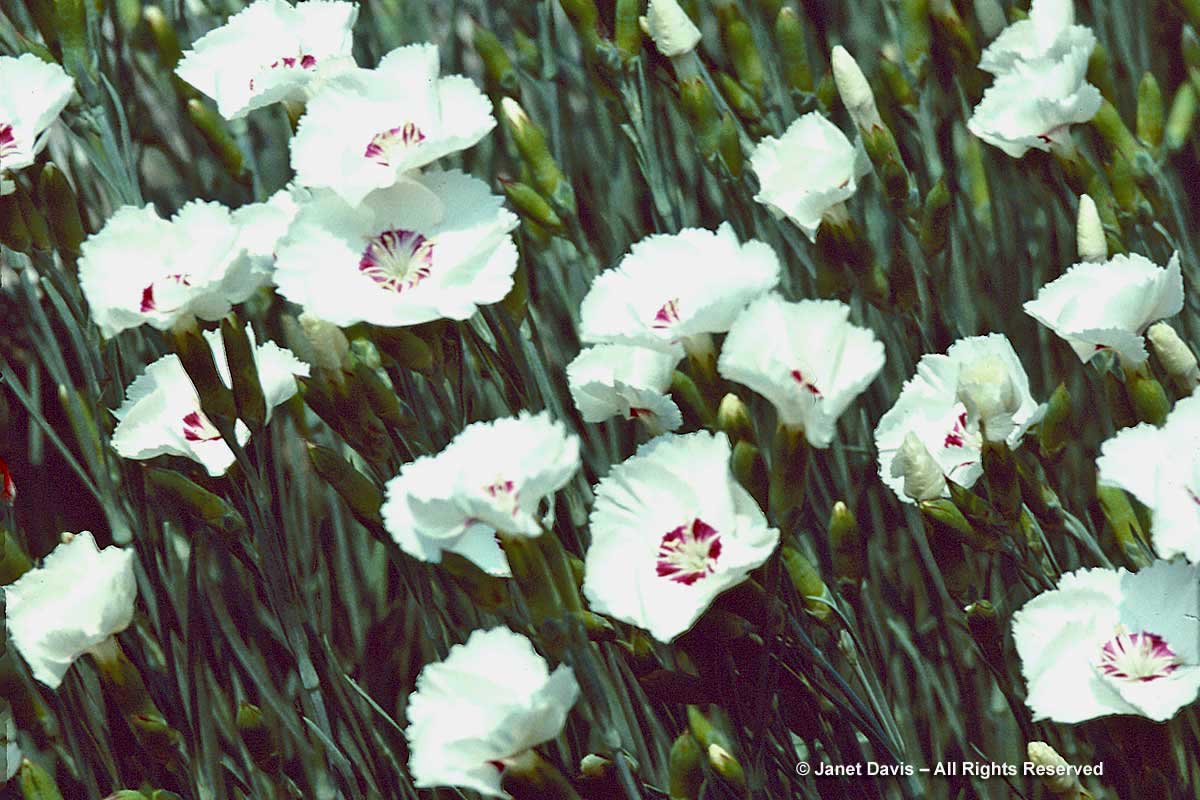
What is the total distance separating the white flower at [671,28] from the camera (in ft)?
3.96

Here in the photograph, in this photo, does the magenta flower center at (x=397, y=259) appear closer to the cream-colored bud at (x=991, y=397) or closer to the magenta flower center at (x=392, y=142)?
the magenta flower center at (x=392, y=142)

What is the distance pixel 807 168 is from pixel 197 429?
1.72 feet

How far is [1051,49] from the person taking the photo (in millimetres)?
1182

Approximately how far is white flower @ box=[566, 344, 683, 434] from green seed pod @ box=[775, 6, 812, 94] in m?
0.46

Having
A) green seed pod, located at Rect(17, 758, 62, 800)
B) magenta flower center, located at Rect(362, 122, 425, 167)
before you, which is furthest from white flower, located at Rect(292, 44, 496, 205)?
green seed pod, located at Rect(17, 758, 62, 800)

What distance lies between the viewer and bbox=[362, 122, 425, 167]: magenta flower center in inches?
36.8

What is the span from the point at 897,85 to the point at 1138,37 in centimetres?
40

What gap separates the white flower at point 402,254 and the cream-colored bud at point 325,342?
0.01 m

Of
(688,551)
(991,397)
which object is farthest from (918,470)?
(688,551)

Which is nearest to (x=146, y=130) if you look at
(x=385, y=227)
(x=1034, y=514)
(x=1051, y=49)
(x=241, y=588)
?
(x=241, y=588)

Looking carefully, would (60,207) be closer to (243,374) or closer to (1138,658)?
(243,374)

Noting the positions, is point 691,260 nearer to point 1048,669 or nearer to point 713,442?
point 713,442

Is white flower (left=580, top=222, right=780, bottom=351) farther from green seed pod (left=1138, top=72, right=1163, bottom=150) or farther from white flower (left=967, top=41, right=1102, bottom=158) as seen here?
green seed pod (left=1138, top=72, right=1163, bottom=150)

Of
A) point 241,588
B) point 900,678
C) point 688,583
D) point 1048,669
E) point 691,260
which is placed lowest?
point 900,678
